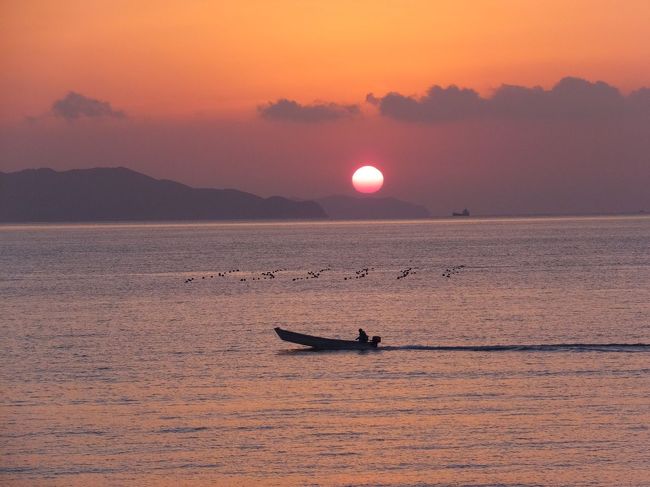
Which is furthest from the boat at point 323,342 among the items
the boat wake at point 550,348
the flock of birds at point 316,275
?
the flock of birds at point 316,275

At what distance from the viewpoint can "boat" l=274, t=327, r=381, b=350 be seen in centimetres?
5719

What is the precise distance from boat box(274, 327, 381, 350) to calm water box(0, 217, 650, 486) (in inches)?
28.8

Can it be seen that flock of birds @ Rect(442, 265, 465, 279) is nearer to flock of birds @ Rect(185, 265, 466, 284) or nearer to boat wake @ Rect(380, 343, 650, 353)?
flock of birds @ Rect(185, 265, 466, 284)

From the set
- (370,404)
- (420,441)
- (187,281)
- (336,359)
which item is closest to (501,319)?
(336,359)

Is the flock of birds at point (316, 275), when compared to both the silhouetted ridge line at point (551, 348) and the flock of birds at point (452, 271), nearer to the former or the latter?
the flock of birds at point (452, 271)

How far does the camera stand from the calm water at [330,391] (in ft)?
108

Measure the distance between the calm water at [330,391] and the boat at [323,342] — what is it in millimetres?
731

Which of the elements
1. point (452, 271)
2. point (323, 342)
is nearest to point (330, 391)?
point (323, 342)

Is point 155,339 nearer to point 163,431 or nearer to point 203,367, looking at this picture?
point 203,367

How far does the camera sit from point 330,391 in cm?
4478

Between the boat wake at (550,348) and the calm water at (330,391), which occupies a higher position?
the boat wake at (550,348)

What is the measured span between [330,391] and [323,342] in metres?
13.7

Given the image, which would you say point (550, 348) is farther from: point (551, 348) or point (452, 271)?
point (452, 271)

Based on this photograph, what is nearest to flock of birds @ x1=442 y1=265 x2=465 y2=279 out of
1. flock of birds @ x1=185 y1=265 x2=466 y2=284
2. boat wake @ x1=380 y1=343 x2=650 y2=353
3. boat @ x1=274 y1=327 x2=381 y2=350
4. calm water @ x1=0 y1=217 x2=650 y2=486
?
flock of birds @ x1=185 y1=265 x2=466 y2=284
